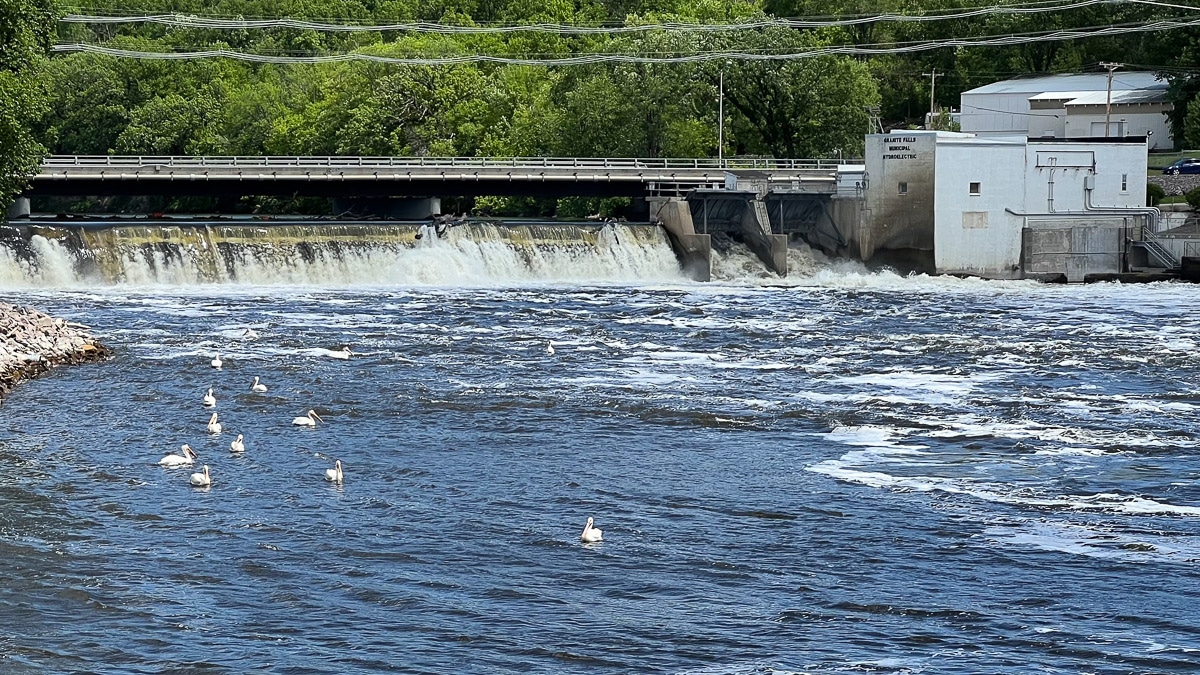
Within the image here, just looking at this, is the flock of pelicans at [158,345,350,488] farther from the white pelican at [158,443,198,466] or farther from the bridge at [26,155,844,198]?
the bridge at [26,155,844,198]

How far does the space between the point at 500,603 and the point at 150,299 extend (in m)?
37.0

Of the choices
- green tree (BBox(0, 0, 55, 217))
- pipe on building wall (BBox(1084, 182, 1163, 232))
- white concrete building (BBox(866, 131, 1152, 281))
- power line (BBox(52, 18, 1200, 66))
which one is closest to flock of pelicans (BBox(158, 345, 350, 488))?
green tree (BBox(0, 0, 55, 217))

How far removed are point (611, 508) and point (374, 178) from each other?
4939cm

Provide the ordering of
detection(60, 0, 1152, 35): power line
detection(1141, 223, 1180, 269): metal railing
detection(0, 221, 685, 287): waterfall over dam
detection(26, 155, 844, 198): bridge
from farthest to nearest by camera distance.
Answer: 1. detection(60, 0, 1152, 35): power line
2. detection(26, 155, 844, 198): bridge
3. detection(1141, 223, 1180, 269): metal railing
4. detection(0, 221, 685, 287): waterfall over dam

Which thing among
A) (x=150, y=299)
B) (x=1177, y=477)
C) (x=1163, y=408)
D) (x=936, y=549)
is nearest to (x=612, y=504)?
(x=936, y=549)

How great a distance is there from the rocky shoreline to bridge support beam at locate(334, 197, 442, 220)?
37.2 metres

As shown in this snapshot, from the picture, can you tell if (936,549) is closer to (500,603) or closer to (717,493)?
(717,493)

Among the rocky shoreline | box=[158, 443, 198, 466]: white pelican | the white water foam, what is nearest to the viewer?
the white water foam

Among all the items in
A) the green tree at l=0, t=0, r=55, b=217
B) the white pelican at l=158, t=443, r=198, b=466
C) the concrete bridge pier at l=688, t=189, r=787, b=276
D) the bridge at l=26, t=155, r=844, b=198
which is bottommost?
the white pelican at l=158, t=443, r=198, b=466

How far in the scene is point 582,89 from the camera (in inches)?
3620

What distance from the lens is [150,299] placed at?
54719 mm

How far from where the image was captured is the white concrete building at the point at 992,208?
65125 millimetres

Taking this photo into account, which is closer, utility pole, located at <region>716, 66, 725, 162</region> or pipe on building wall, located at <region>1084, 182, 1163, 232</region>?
pipe on building wall, located at <region>1084, 182, 1163, 232</region>

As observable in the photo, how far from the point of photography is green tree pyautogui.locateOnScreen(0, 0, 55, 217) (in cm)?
4441
